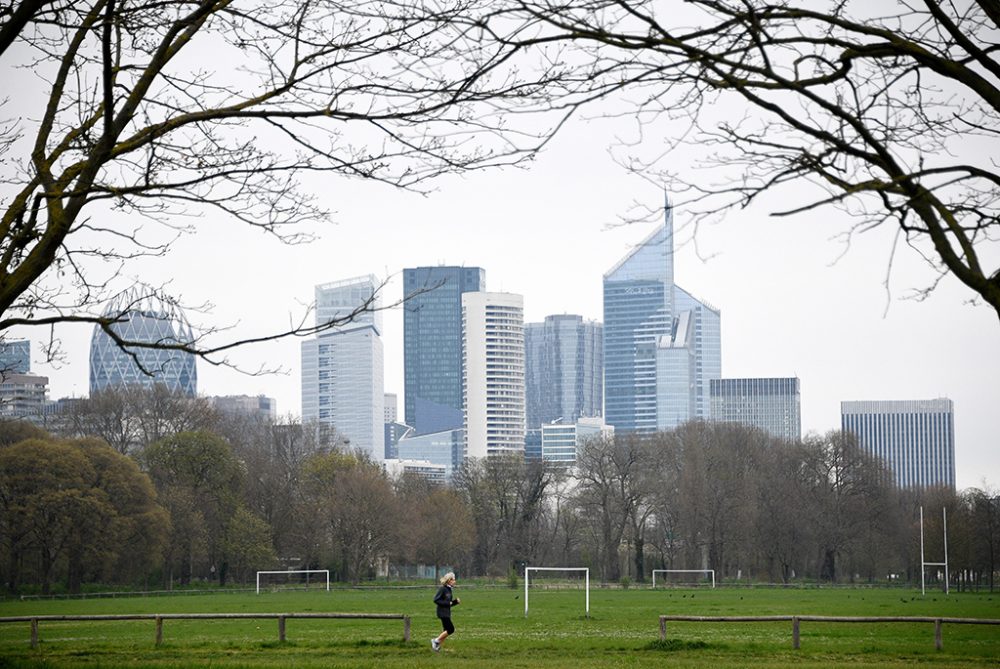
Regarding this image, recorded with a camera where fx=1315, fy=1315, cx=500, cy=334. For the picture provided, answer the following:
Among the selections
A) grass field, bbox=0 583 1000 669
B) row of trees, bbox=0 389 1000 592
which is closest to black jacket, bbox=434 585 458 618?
grass field, bbox=0 583 1000 669

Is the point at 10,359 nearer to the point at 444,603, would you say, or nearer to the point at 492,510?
the point at 444,603

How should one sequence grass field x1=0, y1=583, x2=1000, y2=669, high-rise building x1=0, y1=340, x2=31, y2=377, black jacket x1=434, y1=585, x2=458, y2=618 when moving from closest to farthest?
1. high-rise building x1=0, y1=340, x2=31, y2=377
2. grass field x1=0, y1=583, x2=1000, y2=669
3. black jacket x1=434, y1=585, x2=458, y2=618

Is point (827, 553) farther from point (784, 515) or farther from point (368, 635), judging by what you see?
point (368, 635)

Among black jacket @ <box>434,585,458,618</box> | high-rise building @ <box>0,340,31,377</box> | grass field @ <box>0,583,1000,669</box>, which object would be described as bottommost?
grass field @ <box>0,583,1000,669</box>

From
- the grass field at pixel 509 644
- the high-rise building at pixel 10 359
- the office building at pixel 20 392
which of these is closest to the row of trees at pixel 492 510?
the office building at pixel 20 392

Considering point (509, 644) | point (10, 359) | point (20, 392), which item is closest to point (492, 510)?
point (20, 392)

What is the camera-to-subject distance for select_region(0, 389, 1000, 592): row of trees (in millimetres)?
68000

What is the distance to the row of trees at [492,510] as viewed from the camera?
6800cm

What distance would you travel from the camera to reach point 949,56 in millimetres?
8562

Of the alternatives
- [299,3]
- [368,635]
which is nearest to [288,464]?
[368,635]

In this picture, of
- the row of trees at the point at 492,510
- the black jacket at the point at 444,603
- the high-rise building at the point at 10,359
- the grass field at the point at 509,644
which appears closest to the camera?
the high-rise building at the point at 10,359

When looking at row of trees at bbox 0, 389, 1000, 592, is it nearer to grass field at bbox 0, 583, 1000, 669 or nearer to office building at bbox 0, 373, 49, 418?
office building at bbox 0, 373, 49, 418

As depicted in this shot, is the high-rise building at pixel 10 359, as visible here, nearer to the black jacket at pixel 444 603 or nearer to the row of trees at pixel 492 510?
the black jacket at pixel 444 603

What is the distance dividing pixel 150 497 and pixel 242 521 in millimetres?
10109
